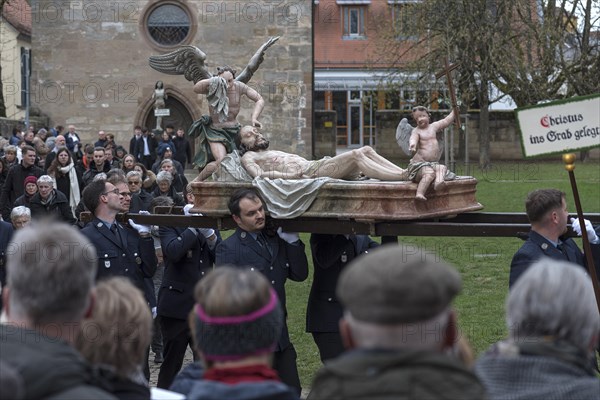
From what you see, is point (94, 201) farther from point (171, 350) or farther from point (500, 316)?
point (500, 316)

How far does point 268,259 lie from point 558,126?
2.31 meters

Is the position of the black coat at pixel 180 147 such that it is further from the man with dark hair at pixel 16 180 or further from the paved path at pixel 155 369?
the paved path at pixel 155 369

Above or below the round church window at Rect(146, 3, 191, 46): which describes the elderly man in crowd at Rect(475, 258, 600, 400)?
below

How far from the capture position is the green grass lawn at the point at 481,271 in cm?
1034

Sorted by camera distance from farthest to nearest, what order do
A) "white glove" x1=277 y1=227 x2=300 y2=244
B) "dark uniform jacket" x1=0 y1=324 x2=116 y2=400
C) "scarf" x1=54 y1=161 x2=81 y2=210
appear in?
1. "scarf" x1=54 y1=161 x2=81 y2=210
2. "white glove" x1=277 y1=227 x2=300 y2=244
3. "dark uniform jacket" x1=0 y1=324 x2=116 y2=400

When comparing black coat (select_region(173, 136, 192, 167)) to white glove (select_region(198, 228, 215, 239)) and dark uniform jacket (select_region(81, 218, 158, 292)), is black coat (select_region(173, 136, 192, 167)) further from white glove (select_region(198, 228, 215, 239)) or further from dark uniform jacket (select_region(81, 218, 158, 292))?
dark uniform jacket (select_region(81, 218, 158, 292))

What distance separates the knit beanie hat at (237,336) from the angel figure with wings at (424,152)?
436 cm

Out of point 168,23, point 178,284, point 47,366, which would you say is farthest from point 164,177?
point 168,23

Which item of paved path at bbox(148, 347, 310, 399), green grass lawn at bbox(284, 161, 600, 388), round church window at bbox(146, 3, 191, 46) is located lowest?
paved path at bbox(148, 347, 310, 399)

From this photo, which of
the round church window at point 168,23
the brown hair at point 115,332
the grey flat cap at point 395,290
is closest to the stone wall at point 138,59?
the round church window at point 168,23

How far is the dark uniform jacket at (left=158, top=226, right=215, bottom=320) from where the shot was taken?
822cm

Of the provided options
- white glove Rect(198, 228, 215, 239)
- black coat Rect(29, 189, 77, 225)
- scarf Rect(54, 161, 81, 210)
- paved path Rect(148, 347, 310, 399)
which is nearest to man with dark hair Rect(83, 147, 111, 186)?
scarf Rect(54, 161, 81, 210)

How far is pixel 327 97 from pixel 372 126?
234 centimetres

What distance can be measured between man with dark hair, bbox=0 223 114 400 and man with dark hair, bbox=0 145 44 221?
11.1 m
